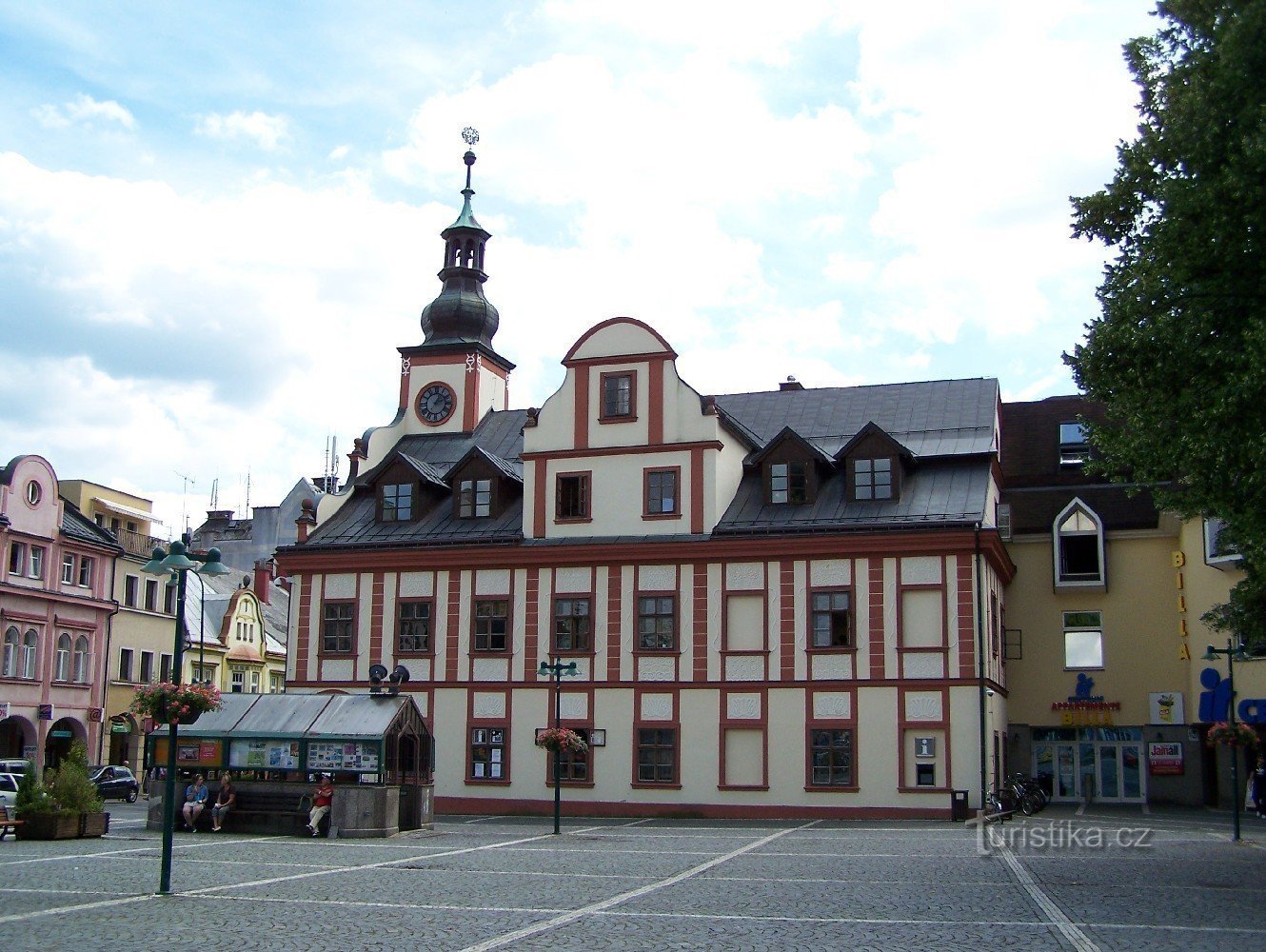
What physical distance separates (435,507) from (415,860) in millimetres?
22817

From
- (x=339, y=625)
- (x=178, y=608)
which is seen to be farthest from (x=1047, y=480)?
(x=178, y=608)

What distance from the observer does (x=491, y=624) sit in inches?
1737

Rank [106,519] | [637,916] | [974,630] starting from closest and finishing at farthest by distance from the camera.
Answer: [637,916] < [974,630] < [106,519]

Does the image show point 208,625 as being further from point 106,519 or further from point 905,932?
point 905,932

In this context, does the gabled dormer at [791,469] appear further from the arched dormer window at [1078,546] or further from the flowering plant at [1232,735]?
the flowering plant at [1232,735]

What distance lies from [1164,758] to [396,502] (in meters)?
26.5

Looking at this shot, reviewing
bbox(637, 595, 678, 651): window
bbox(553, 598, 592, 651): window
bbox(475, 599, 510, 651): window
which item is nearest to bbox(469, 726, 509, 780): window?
bbox(475, 599, 510, 651): window

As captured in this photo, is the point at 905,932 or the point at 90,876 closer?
the point at 905,932

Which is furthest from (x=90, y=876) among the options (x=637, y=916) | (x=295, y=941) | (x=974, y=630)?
(x=974, y=630)

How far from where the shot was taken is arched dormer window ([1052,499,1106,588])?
47.2 meters

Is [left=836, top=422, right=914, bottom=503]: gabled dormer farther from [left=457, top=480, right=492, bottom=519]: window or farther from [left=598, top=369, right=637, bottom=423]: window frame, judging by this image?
[left=457, top=480, right=492, bottom=519]: window

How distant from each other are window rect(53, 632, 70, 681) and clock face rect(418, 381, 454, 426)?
18.2 m

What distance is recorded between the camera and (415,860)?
25.8 metres

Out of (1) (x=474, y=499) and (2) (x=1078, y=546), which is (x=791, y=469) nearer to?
(1) (x=474, y=499)
